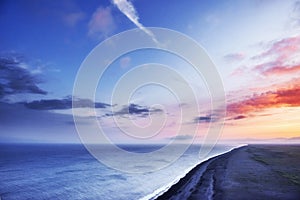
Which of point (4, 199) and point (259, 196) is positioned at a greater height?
point (259, 196)

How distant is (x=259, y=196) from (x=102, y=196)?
16574mm

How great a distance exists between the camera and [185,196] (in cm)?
2128

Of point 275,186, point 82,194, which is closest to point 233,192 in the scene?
point 275,186

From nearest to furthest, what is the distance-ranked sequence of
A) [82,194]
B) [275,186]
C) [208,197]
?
1. [208,197]
2. [275,186]
3. [82,194]

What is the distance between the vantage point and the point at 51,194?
2858 cm

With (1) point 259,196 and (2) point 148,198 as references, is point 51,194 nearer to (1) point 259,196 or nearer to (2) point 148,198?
(2) point 148,198

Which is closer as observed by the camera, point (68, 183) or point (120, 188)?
point (120, 188)

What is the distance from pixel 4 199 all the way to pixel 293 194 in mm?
30313

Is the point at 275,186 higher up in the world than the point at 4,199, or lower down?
higher up

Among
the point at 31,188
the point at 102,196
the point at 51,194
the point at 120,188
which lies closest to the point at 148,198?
the point at 102,196

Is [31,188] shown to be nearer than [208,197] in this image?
No

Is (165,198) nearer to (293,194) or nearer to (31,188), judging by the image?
(293,194)

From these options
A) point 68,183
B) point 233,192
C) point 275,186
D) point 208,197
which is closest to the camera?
point 208,197

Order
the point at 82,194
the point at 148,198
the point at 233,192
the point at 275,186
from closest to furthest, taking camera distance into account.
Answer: the point at 233,192 → the point at 148,198 → the point at 275,186 → the point at 82,194
